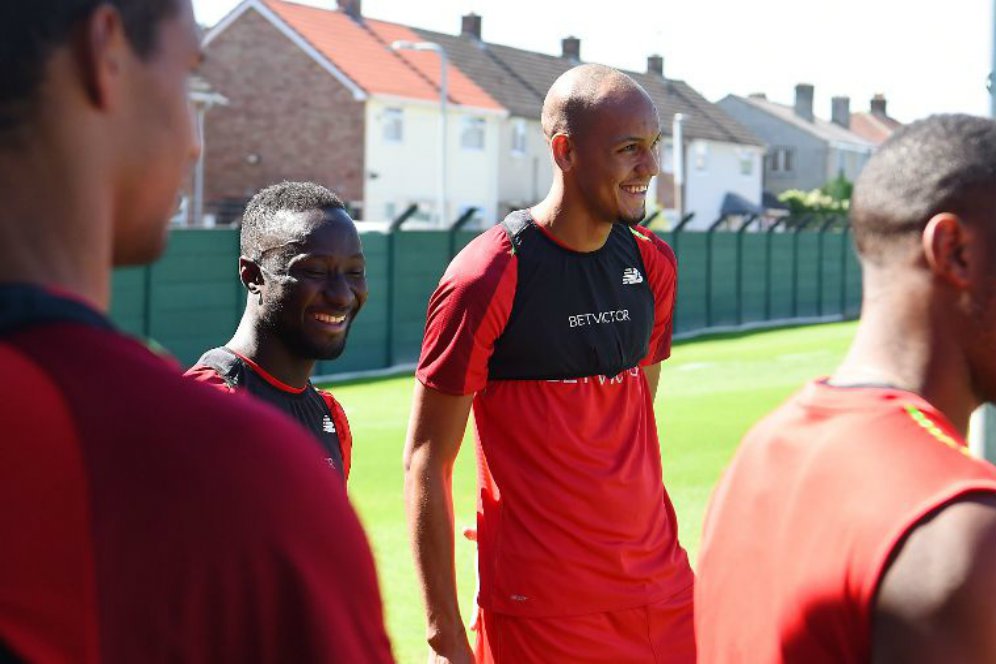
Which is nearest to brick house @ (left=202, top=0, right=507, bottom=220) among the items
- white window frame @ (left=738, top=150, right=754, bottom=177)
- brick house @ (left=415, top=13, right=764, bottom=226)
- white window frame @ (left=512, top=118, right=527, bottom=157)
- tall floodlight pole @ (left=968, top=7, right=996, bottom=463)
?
white window frame @ (left=512, top=118, right=527, bottom=157)

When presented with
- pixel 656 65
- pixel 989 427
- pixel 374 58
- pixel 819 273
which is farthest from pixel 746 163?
pixel 989 427

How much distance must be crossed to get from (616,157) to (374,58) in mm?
45465

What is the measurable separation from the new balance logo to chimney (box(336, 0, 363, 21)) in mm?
48101

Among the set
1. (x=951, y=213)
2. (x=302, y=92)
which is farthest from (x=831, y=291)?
(x=951, y=213)

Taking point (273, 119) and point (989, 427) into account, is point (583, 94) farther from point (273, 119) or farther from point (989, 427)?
point (273, 119)

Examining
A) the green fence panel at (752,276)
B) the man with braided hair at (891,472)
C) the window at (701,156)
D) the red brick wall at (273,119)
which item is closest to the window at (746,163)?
the window at (701,156)

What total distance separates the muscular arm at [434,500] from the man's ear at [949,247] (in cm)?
254

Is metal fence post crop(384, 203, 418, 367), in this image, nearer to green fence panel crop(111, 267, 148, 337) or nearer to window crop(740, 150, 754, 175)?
green fence panel crop(111, 267, 148, 337)

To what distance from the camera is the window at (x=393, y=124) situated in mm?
46594

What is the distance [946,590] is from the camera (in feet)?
6.53

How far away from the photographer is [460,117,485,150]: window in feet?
164

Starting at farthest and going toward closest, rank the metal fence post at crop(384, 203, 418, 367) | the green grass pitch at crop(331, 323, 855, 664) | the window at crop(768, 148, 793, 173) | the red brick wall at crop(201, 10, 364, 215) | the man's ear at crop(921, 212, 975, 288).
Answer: the window at crop(768, 148, 793, 173), the red brick wall at crop(201, 10, 364, 215), the metal fence post at crop(384, 203, 418, 367), the green grass pitch at crop(331, 323, 855, 664), the man's ear at crop(921, 212, 975, 288)

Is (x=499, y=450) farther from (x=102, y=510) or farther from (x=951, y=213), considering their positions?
(x=102, y=510)

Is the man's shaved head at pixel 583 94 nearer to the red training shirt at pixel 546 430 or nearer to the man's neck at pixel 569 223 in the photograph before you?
the man's neck at pixel 569 223
